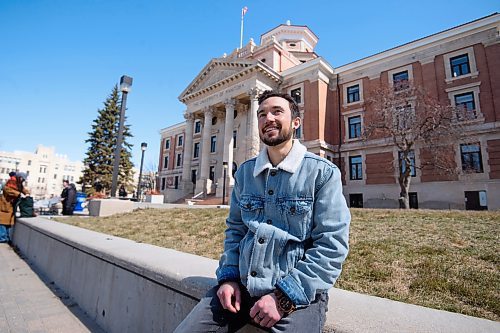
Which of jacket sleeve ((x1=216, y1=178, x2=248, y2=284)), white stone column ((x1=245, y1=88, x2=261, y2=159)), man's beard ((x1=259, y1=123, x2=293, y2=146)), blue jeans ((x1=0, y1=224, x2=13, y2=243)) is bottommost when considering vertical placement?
blue jeans ((x1=0, y1=224, x2=13, y2=243))

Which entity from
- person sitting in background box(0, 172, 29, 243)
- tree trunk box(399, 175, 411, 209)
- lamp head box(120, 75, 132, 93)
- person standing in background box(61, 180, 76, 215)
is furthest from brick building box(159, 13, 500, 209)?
person sitting in background box(0, 172, 29, 243)

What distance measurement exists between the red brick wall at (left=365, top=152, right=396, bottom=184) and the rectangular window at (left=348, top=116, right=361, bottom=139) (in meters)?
2.85

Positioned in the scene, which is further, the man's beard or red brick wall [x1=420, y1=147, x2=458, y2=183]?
red brick wall [x1=420, y1=147, x2=458, y2=183]

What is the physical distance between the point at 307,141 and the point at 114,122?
27.0m

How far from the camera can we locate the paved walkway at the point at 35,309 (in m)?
3.08

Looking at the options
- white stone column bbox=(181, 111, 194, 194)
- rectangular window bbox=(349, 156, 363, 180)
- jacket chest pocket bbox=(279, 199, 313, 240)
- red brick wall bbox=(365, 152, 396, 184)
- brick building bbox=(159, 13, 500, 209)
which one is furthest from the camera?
white stone column bbox=(181, 111, 194, 194)

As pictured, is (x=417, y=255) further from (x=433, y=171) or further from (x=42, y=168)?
(x=42, y=168)

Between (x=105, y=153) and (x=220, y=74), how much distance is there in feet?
59.6

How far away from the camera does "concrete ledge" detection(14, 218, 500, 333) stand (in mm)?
1415

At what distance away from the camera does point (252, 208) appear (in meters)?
1.77

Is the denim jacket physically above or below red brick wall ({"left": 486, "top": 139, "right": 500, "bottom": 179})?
below

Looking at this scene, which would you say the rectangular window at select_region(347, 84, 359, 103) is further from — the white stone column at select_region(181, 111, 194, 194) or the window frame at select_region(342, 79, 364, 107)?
the white stone column at select_region(181, 111, 194, 194)

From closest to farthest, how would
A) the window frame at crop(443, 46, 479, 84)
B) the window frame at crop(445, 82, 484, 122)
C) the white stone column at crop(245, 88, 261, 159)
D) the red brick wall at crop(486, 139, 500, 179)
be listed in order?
the red brick wall at crop(486, 139, 500, 179) → the window frame at crop(445, 82, 484, 122) → the window frame at crop(443, 46, 479, 84) → the white stone column at crop(245, 88, 261, 159)

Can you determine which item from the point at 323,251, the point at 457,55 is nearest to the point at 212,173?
the point at 457,55
